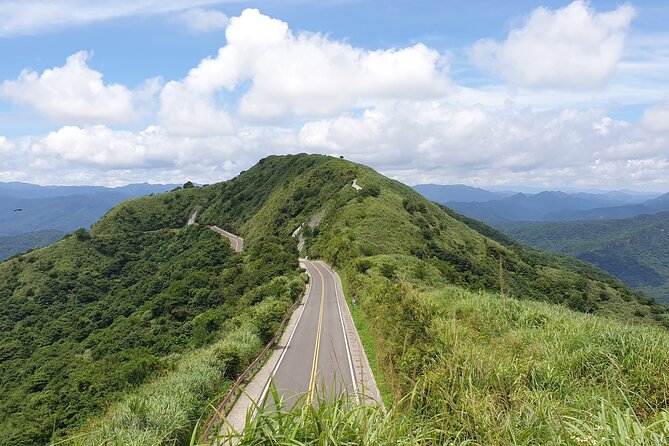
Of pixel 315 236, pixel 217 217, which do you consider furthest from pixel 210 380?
pixel 217 217

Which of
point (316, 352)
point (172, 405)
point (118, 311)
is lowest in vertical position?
point (118, 311)

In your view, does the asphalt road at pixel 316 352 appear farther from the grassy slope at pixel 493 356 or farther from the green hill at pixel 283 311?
the grassy slope at pixel 493 356

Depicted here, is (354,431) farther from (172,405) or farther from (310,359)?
(310,359)

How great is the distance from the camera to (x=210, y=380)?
779 inches

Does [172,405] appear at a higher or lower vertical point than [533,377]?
lower

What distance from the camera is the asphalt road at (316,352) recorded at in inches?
848

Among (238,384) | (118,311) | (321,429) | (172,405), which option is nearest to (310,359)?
(238,384)


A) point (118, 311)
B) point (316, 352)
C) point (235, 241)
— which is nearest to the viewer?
point (316, 352)

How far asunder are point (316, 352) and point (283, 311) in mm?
10234

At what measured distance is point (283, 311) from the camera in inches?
1481

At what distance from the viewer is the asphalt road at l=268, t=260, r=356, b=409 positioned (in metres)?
21.5

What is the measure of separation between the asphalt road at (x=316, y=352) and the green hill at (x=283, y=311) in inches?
82.7

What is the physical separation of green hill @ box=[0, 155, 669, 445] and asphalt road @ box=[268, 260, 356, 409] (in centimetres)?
210

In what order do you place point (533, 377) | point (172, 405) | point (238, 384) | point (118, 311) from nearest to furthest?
point (533, 377)
point (172, 405)
point (238, 384)
point (118, 311)
